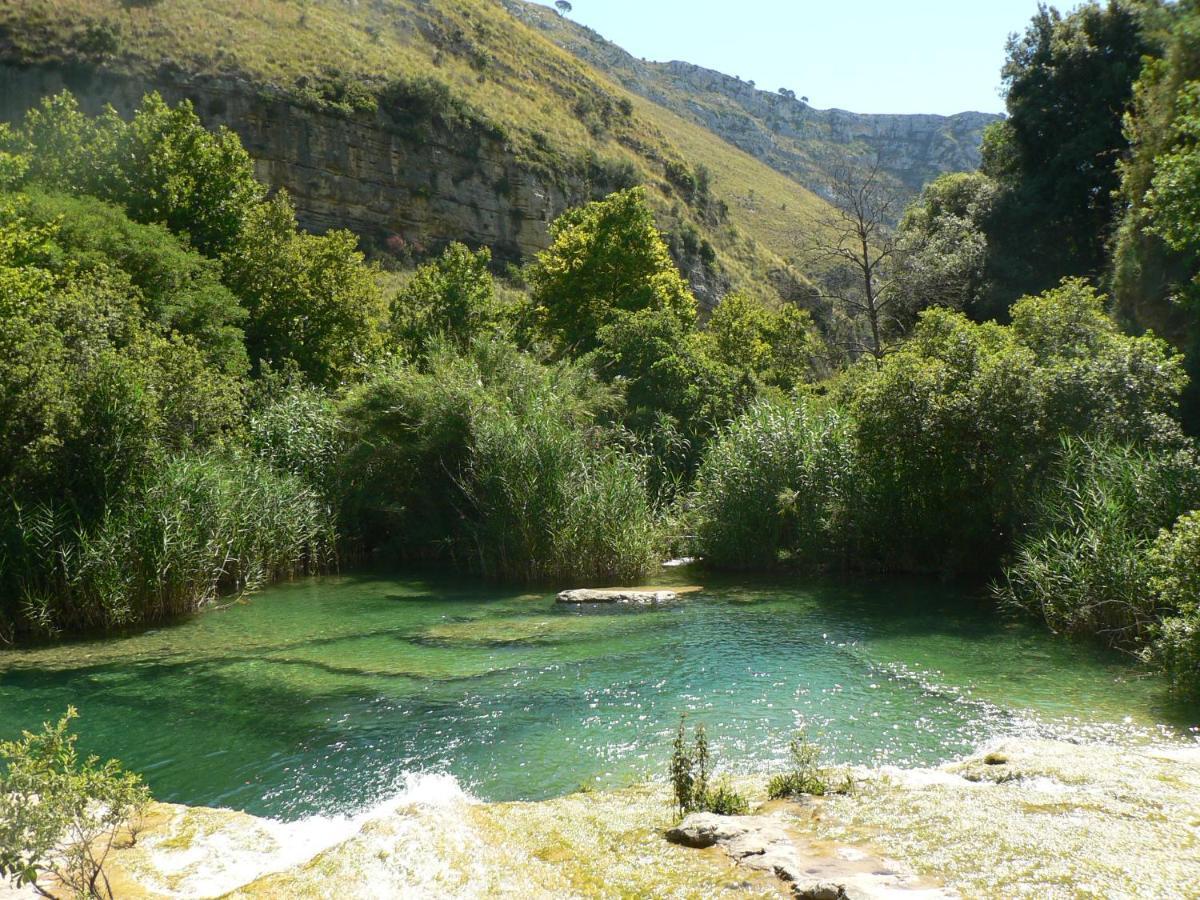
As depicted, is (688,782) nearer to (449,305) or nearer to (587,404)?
(587,404)

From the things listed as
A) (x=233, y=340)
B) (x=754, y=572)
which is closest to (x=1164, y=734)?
(x=754, y=572)

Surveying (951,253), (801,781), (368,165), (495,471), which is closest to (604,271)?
(951,253)

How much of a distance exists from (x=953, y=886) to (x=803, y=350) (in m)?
33.4

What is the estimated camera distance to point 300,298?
31531 mm

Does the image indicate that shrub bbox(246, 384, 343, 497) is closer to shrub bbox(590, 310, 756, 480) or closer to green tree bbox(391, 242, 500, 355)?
shrub bbox(590, 310, 756, 480)

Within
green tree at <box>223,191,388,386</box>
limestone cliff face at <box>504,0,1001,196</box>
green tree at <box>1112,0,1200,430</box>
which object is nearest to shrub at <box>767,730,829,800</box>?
green tree at <box>1112,0,1200,430</box>

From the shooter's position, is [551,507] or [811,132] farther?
[811,132]

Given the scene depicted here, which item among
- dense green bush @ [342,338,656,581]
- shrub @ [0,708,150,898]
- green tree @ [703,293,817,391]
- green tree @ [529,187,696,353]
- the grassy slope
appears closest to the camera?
shrub @ [0,708,150,898]

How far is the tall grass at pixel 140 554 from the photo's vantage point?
14297mm

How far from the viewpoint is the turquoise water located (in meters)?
8.52

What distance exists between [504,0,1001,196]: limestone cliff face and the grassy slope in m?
45.9

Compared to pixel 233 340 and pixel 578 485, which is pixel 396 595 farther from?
pixel 233 340

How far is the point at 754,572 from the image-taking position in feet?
63.1

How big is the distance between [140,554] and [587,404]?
11.8 metres
